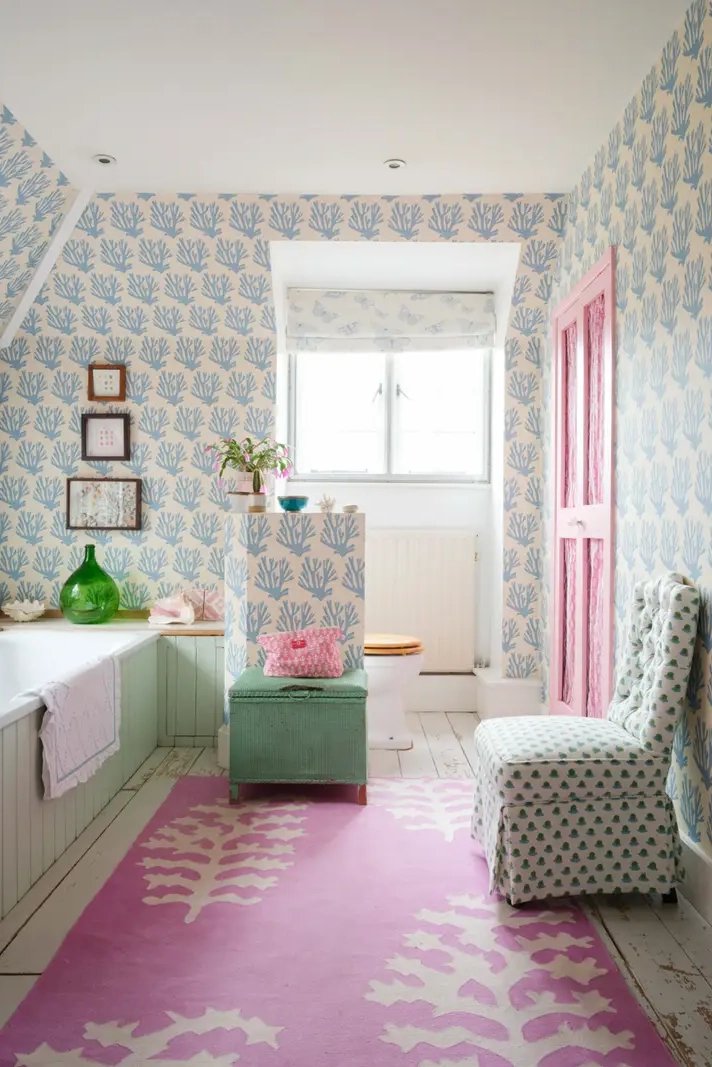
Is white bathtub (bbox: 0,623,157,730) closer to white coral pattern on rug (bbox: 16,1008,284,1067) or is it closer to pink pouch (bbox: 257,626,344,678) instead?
pink pouch (bbox: 257,626,344,678)

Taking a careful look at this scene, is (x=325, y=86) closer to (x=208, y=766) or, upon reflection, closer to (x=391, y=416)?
(x=391, y=416)

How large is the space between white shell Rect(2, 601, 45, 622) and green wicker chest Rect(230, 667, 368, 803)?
154 cm

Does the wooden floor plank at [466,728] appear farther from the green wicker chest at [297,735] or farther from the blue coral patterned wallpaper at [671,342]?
the blue coral patterned wallpaper at [671,342]

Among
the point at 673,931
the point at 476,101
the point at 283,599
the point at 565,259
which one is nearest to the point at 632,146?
the point at 476,101

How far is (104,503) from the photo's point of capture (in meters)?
4.33

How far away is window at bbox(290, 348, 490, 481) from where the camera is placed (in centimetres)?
482

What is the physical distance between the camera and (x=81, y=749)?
8.98 ft

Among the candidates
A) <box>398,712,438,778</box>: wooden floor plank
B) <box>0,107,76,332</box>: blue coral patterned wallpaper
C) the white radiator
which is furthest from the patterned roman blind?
<box>398,712,438,778</box>: wooden floor plank

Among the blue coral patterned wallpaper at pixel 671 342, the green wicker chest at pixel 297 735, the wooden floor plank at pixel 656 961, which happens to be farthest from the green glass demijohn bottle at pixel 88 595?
the wooden floor plank at pixel 656 961

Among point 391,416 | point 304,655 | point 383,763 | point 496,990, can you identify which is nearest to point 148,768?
point 304,655

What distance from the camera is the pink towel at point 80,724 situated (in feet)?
8.27

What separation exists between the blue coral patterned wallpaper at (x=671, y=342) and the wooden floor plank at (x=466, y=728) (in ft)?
3.52

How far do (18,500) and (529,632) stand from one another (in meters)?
2.63

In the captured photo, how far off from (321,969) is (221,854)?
76cm
